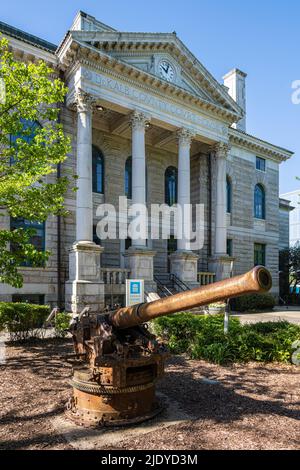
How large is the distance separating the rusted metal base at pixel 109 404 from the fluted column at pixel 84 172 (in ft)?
39.3

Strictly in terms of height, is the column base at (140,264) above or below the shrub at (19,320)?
above

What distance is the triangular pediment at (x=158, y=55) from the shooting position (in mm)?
17422

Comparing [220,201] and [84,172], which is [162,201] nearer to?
[220,201]

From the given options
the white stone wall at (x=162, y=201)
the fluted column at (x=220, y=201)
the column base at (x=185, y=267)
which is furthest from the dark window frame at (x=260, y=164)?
the column base at (x=185, y=267)

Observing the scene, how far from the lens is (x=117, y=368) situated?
451cm

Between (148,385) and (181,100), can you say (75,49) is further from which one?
(148,385)

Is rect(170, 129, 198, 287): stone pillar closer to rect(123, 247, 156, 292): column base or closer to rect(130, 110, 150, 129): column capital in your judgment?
rect(123, 247, 156, 292): column base

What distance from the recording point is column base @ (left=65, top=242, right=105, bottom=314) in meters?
15.8

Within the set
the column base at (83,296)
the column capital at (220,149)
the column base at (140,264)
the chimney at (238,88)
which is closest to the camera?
the column base at (83,296)

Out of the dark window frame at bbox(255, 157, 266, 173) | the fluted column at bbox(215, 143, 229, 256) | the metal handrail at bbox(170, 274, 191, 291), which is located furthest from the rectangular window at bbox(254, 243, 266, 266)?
the metal handrail at bbox(170, 274, 191, 291)

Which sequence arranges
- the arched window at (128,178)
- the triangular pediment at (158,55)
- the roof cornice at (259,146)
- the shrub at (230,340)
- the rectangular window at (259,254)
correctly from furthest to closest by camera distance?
the rectangular window at (259,254)
the roof cornice at (259,146)
the arched window at (128,178)
the triangular pediment at (158,55)
the shrub at (230,340)

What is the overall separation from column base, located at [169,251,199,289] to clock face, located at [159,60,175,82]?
10073 millimetres

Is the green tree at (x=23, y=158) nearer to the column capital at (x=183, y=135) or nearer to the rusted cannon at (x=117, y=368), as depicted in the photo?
the rusted cannon at (x=117, y=368)

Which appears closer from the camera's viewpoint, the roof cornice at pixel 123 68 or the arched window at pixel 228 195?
the roof cornice at pixel 123 68
